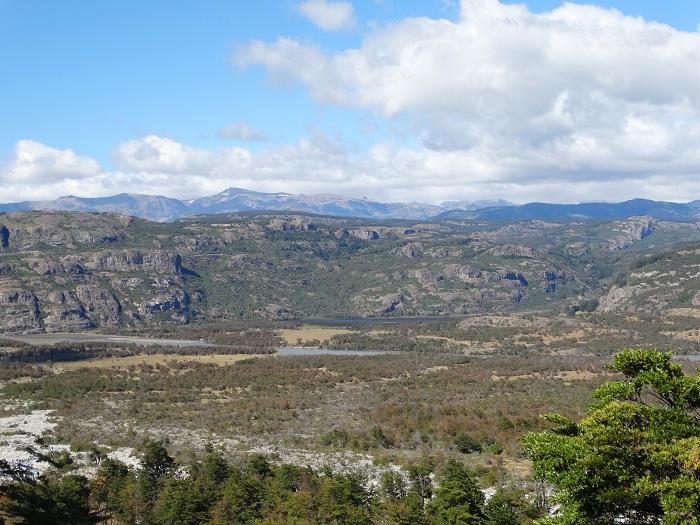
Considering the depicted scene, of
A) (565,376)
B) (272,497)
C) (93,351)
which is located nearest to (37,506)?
(272,497)

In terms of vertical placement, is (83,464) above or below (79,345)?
above

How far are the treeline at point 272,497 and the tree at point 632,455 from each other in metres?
19.0

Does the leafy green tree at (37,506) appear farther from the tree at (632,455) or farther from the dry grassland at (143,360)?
the dry grassland at (143,360)

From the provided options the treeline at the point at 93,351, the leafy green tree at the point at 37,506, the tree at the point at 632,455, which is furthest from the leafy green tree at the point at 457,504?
the treeline at the point at 93,351

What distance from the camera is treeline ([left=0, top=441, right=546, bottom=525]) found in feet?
127

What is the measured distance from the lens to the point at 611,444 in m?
18.4

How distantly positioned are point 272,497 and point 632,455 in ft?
103

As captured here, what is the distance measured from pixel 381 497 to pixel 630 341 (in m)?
154

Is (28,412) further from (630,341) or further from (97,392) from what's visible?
(630,341)

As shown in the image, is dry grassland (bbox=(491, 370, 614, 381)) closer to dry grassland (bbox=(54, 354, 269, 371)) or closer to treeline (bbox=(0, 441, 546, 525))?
dry grassland (bbox=(54, 354, 269, 371))

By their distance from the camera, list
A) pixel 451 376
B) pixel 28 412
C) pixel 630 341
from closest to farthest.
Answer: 1. pixel 28 412
2. pixel 451 376
3. pixel 630 341

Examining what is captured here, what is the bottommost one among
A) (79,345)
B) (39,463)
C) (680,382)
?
(79,345)

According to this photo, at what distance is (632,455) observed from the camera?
734 inches

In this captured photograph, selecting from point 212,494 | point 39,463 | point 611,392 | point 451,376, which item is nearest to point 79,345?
point 451,376
